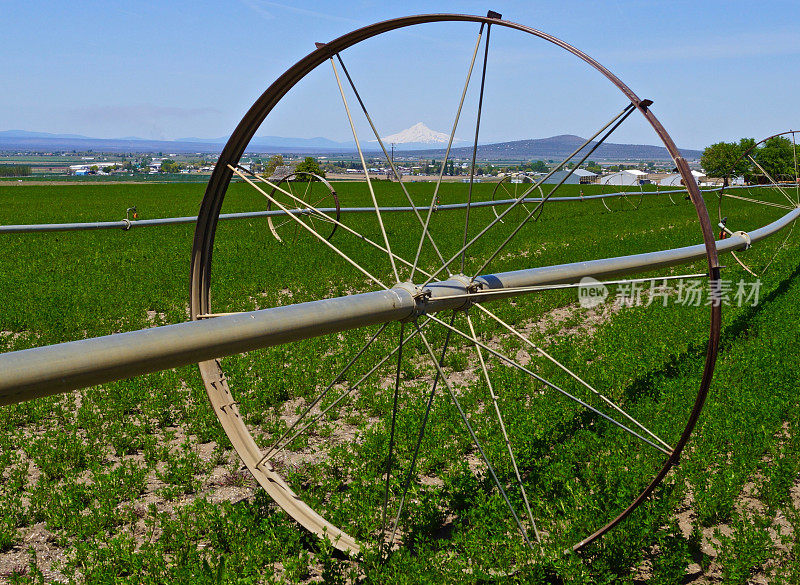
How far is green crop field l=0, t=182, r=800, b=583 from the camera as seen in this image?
128 inches

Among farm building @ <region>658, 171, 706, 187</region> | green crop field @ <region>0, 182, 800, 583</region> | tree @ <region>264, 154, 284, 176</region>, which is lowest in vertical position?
green crop field @ <region>0, 182, 800, 583</region>

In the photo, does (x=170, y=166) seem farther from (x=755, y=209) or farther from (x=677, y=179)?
(x=677, y=179)

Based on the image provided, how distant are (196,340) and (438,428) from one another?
3.10 m

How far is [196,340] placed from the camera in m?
2.04

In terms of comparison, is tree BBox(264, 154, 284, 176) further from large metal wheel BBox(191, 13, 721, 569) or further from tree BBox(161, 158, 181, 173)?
large metal wheel BBox(191, 13, 721, 569)

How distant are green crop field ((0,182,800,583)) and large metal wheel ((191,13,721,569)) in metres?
0.02

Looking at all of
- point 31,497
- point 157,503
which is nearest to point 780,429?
point 157,503

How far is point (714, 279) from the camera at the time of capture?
2.38 metres

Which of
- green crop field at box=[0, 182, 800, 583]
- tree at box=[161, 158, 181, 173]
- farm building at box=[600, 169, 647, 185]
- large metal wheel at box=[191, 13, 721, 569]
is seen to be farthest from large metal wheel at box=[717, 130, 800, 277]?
tree at box=[161, 158, 181, 173]

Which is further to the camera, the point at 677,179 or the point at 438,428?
the point at 677,179

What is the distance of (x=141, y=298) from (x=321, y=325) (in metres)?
8.11

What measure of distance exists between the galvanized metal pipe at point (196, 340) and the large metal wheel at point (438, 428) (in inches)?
1.5

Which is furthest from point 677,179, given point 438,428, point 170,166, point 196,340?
point 196,340

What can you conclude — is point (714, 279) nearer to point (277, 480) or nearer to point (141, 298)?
point (277, 480)
